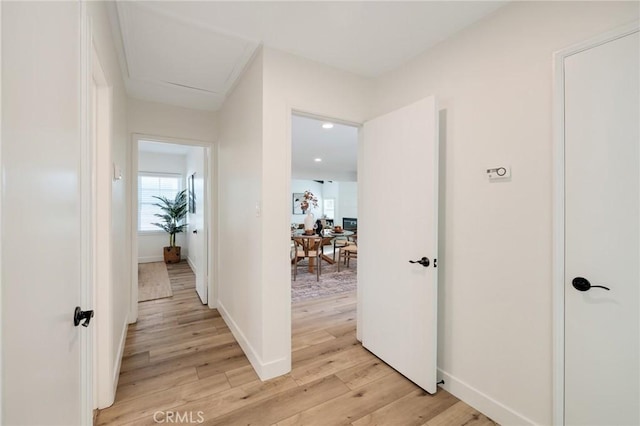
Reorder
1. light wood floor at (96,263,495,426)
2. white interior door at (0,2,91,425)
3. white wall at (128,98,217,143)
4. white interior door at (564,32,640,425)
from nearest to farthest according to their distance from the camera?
white interior door at (0,2,91,425), white interior door at (564,32,640,425), light wood floor at (96,263,495,426), white wall at (128,98,217,143)

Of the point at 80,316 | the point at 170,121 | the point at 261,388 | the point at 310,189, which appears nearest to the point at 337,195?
the point at 310,189

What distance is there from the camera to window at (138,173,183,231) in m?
6.39

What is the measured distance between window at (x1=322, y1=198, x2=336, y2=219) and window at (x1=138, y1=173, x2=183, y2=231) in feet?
22.0

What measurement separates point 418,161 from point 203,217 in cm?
287

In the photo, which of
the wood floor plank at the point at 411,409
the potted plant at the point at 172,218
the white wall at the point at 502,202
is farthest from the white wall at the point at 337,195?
the wood floor plank at the point at 411,409

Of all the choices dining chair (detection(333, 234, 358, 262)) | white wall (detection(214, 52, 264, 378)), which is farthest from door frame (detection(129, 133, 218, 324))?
dining chair (detection(333, 234, 358, 262))

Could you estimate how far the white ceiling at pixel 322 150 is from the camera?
434 centimetres

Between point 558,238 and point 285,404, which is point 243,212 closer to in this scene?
point 285,404

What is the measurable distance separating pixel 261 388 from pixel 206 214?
230cm

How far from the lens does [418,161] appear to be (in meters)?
1.95

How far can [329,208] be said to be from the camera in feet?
40.5

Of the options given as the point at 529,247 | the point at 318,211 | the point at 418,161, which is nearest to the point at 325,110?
the point at 418,161

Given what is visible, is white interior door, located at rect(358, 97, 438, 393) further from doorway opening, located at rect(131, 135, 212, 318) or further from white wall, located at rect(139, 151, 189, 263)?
white wall, located at rect(139, 151, 189, 263)

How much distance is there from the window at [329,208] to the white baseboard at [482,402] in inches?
409
